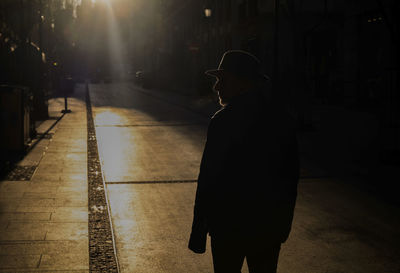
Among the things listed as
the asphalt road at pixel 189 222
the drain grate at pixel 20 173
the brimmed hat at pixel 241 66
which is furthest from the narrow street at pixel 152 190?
the brimmed hat at pixel 241 66

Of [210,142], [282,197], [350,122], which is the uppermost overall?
[210,142]

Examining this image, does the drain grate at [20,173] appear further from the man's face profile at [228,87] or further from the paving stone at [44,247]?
the man's face profile at [228,87]

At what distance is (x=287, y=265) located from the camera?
17.0 ft

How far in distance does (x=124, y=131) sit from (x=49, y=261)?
12.0 metres

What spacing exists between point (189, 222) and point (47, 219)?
159 cm

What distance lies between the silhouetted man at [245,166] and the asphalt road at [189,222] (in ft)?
0.36

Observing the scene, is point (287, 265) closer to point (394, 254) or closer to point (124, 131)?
point (394, 254)

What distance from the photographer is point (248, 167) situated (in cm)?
307

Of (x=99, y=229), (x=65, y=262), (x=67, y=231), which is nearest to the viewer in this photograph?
(x=65, y=262)

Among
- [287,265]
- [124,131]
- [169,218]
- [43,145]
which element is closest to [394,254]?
[287,265]

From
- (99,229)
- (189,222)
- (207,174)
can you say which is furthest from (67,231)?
(207,174)

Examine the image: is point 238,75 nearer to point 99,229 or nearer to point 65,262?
point 65,262

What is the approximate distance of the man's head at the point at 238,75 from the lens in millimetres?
3057

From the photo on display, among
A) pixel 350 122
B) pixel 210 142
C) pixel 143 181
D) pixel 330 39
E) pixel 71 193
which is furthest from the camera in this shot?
pixel 330 39
